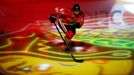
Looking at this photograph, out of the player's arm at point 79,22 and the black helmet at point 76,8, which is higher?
the black helmet at point 76,8

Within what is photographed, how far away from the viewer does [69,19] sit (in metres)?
1.29

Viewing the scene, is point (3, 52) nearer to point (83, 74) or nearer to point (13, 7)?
point (13, 7)

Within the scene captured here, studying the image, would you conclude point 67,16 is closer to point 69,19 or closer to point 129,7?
point 69,19

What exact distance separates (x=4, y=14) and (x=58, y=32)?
0.83ft

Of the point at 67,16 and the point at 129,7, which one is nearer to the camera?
the point at 67,16

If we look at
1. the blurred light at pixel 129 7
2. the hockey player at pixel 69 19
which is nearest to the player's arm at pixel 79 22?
the hockey player at pixel 69 19

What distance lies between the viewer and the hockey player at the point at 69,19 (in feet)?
4.23

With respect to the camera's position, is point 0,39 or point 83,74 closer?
point 83,74

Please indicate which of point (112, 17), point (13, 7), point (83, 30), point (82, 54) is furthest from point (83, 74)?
point (13, 7)

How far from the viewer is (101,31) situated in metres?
1.37

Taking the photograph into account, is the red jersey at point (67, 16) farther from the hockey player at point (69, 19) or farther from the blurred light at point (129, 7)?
the blurred light at point (129, 7)

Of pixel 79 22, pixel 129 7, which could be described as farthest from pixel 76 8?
pixel 129 7

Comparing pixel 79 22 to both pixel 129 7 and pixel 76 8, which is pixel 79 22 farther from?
pixel 129 7

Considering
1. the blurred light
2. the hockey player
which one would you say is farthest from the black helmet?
the blurred light
